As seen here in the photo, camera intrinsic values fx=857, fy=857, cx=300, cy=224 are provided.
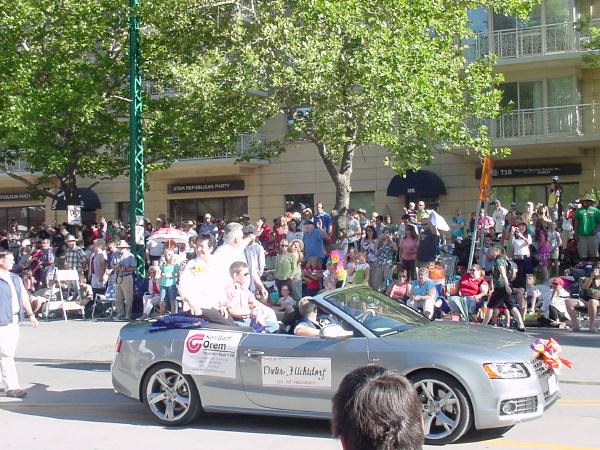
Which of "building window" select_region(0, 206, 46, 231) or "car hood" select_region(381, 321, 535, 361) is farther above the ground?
"building window" select_region(0, 206, 46, 231)

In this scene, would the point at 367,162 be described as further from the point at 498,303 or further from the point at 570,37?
the point at 498,303

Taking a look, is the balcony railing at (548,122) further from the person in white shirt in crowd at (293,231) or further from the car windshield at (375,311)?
the car windshield at (375,311)

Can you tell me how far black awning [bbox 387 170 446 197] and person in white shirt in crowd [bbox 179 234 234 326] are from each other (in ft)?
66.7

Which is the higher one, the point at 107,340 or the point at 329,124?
the point at 329,124

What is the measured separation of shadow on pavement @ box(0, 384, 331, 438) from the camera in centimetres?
Result: 880

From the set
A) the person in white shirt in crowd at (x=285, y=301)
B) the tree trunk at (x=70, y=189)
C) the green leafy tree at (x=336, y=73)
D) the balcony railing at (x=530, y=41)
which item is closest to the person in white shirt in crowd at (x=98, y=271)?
the green leafy tree at (x=336, y=73)

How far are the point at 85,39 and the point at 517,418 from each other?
19010mm

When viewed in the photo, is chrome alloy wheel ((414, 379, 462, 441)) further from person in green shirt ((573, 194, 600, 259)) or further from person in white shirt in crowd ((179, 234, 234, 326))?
person in green shirt ((573, 194, 600, 259))

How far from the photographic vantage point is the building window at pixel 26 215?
135ft

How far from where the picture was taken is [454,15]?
830 inches

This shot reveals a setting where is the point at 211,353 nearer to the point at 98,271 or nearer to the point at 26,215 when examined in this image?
the point at 98,271

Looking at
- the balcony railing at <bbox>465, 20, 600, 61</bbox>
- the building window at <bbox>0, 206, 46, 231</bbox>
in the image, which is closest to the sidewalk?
the balcony railing at <bbox>465, 20, 600, 61</bbox>

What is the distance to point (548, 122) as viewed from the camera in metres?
28.5

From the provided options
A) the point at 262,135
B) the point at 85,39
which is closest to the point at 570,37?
the point at 262,135
